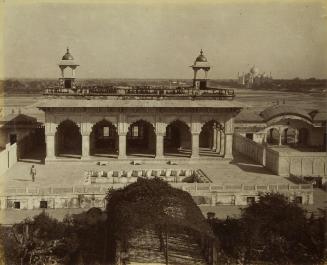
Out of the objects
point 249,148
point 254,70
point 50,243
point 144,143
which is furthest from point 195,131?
point 254,70

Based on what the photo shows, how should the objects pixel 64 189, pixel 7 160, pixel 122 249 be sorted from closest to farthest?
pixel 122 249 < pixel 64 189 < pixel 7 160

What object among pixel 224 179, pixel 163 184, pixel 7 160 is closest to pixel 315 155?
pixel 224 179

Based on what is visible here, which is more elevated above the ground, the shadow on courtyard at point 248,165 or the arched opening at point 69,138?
the arched opening at point 69,138

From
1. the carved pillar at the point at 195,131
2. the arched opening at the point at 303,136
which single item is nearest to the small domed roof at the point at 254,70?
the arched opening at the point at 303,136

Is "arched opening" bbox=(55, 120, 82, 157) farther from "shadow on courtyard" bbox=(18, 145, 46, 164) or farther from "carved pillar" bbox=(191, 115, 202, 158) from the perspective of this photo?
"carved pillar" bbox=(191, 115, 202, 158)

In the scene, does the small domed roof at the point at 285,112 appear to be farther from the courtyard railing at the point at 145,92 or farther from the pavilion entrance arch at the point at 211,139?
the courtyard railing at the point at 145,92

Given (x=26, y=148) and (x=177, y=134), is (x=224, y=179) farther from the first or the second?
(x=26, y=148)
